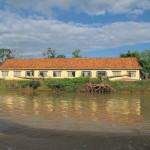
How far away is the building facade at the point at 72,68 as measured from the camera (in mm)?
50312

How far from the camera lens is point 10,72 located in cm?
5456

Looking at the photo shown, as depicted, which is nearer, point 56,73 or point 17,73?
point 56,73

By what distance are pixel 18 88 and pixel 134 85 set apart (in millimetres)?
17282

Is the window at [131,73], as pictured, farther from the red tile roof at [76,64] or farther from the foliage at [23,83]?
the foliage at [23,83]

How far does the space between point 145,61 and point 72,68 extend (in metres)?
24.6

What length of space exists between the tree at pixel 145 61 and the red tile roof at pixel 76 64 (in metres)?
11.4

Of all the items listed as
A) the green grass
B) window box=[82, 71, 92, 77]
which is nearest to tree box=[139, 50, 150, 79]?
Result: window box=[82, 71, 92, 77]

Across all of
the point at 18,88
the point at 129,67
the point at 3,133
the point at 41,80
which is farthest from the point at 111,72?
the point at 3,133

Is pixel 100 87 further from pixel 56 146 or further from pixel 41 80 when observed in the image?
pixel 56 146

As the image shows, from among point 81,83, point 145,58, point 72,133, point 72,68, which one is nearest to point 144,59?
point 145,58

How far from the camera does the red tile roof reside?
51.1 m

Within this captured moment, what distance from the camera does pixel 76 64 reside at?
5278cm

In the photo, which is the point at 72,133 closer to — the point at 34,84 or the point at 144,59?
the point at 34,84

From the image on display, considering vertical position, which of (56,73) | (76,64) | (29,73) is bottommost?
(56,73)
